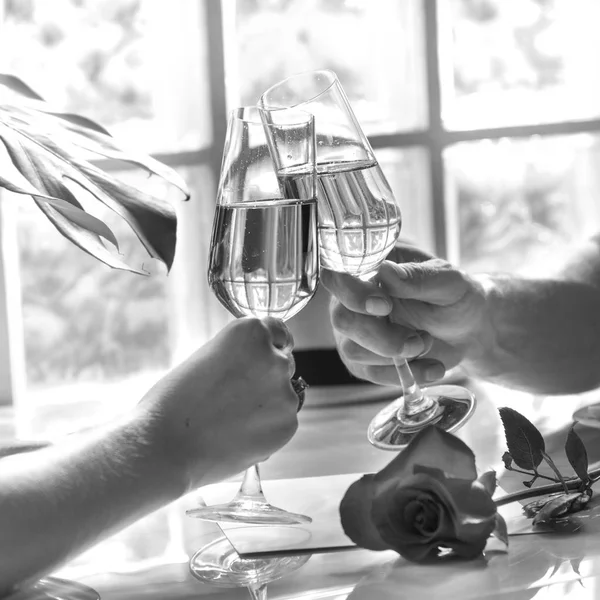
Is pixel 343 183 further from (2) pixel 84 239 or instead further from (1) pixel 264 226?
(2) pixel 84 239

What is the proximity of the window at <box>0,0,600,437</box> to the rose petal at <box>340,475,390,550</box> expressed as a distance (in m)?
1.55

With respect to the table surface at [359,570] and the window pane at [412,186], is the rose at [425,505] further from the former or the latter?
the window pane at [412,186]

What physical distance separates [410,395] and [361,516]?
45 cm

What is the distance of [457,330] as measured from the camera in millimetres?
1261

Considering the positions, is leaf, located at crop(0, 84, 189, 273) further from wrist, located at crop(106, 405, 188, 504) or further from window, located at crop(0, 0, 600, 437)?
window, located at crop(0, 0, 600, 437)

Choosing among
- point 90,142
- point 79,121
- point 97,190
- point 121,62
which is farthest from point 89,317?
point 97,190

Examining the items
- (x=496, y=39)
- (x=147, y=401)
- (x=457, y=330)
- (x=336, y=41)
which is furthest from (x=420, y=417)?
(x=496, y=39)

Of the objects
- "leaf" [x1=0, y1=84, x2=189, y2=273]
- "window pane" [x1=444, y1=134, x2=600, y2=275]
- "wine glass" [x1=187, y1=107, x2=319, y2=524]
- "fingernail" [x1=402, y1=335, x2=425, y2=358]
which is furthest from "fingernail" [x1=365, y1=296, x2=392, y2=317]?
"window pane" [x1=444, y1=134, x2=600, y2=275]

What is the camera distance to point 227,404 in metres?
0.81

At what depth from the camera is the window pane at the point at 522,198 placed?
2359 millimetres

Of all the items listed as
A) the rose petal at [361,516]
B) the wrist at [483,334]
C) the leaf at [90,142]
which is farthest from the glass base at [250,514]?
the wrist at [483,334]

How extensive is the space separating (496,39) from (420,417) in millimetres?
1568

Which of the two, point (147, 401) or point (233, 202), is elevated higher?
point (233, 202)

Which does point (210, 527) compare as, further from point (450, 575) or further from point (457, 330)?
point (457, 330)
